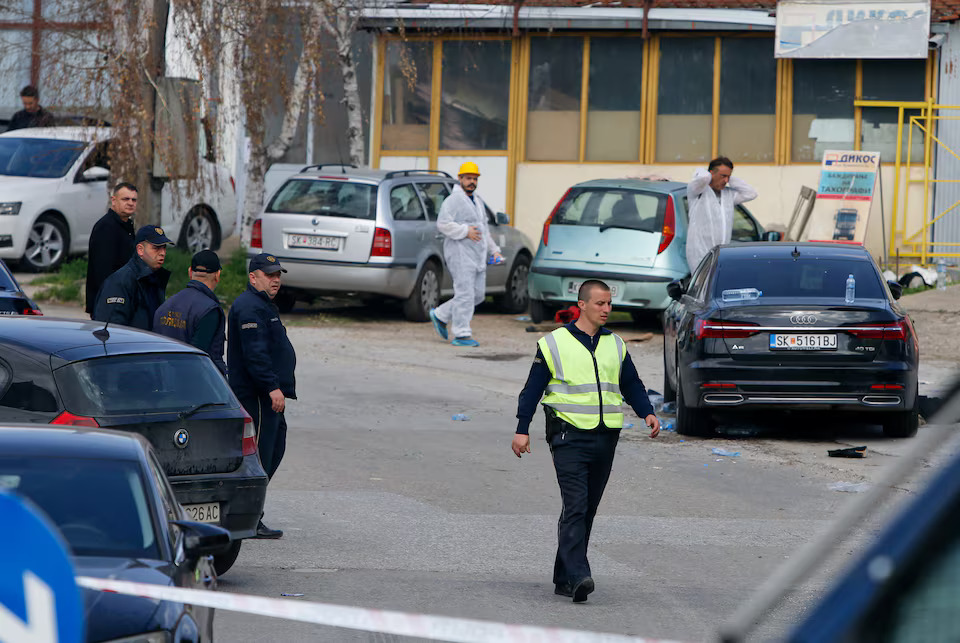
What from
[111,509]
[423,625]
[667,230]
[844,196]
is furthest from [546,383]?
[844,196]

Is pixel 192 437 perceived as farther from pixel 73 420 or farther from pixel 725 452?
pixel 725 452

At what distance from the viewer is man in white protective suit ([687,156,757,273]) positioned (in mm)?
14969

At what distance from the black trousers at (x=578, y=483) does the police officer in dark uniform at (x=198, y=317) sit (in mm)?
2414

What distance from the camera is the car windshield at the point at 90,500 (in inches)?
194

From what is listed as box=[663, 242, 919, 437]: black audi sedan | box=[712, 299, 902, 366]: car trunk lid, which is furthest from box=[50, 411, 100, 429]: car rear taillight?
box=[712, 299, 902, 366]: car trunk lid

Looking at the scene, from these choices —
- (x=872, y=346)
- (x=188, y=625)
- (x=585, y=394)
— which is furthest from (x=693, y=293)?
(x=188, y=625)

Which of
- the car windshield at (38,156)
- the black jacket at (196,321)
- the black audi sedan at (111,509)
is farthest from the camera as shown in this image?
the car windshield at (38,156)

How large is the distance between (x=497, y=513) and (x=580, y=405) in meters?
1.97

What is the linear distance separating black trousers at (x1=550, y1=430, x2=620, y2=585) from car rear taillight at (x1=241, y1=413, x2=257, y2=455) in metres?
1.56

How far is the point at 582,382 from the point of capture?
748cm

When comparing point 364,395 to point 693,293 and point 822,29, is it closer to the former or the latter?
point 693,293

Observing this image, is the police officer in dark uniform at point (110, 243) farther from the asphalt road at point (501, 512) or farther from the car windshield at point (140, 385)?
the car windshield at point (140, 385)

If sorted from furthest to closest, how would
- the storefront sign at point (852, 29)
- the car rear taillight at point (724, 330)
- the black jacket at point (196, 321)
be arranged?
1. the storefront sign at point (852, 29)
2. the car rear taillight at point (724, 330)
3. the black jacket at point (196, 321)

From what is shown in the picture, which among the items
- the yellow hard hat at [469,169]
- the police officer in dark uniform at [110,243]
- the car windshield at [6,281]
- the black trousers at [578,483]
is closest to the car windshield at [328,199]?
the yellow hard hat at [469,169]
